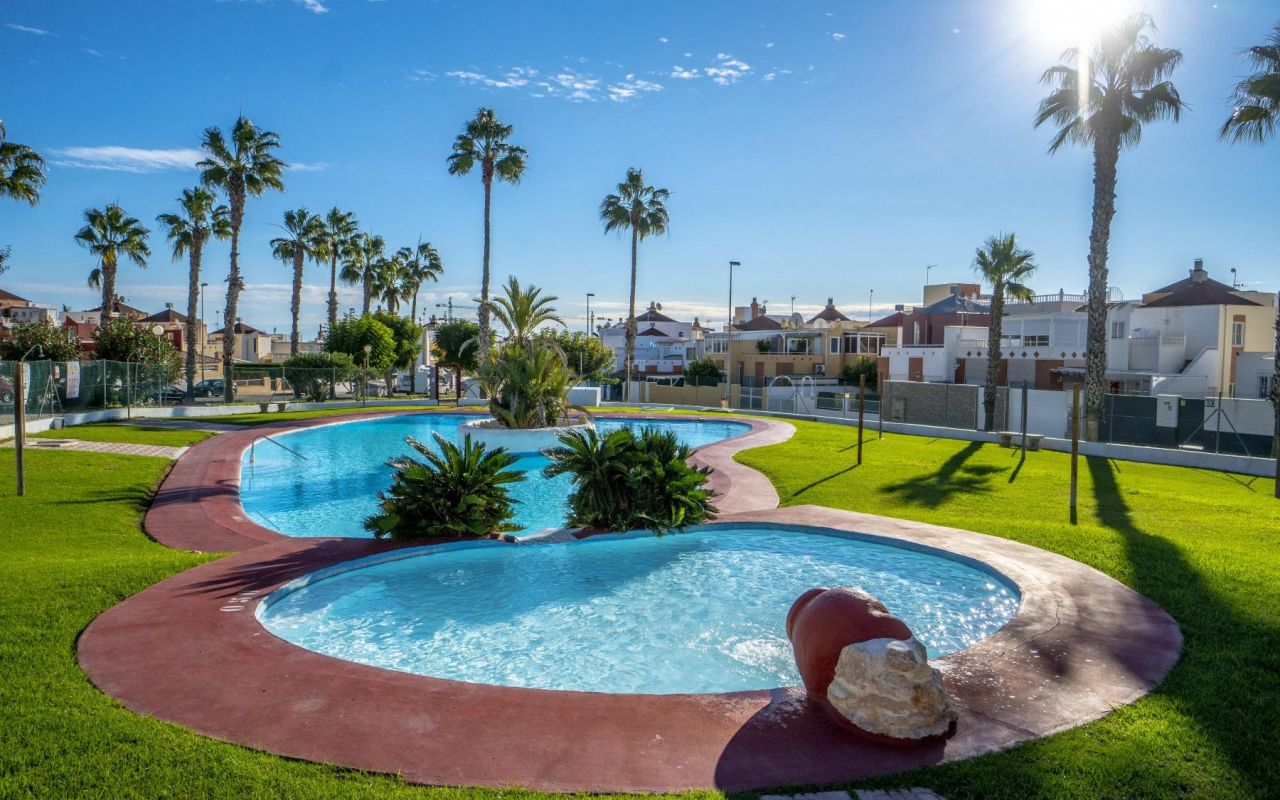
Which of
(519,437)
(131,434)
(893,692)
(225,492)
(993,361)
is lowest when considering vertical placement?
(225,492)

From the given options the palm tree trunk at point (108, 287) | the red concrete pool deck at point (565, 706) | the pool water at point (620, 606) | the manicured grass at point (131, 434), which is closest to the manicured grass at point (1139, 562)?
the red concrete pool deck at point (565, 706)

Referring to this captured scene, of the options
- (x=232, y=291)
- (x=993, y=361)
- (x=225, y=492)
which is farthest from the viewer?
(x=232, y=291)

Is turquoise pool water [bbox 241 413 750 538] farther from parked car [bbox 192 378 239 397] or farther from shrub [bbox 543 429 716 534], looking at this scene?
parked car [bbox 192 378 239 397]

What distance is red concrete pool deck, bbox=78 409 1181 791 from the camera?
17.6 ft

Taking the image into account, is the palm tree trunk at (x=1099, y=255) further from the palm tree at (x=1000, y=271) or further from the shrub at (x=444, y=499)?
the shrub at (x=444, y=499)

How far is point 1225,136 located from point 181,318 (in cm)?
9038

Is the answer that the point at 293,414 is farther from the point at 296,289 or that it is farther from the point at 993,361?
the point at 993,361

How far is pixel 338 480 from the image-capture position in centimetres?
2050

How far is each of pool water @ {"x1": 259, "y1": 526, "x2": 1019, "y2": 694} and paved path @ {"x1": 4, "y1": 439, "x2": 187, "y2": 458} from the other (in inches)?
546

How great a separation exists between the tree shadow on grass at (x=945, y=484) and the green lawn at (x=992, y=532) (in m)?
0.09

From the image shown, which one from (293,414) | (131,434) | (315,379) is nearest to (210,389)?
(315,379)

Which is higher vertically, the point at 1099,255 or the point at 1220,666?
the point at 1099,255

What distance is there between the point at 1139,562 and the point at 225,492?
1687 cm

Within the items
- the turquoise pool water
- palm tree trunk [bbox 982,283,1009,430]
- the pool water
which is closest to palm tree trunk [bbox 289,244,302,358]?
the turquoise pool water
